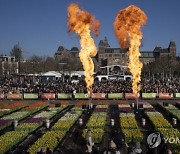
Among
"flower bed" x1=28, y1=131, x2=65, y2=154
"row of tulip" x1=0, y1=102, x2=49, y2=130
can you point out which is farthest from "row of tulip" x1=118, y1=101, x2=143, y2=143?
"row of tulip" x1=0, y1=102, x2=49, y2=130

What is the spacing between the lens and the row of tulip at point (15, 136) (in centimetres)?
2295

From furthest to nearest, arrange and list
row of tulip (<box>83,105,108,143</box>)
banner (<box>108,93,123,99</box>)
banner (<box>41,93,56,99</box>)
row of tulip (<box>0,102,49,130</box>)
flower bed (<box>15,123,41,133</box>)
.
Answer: banner (<box>41,93,56,99</box>)
banner (<box>108,93,123,99</box>)
row of tulip (<box>0,102,49,130</box>)
flower bed (<box>15,123,41,133</box>)
row of tulip (<box>83,105,108,143</box>)

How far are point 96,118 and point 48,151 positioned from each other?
1576 cm

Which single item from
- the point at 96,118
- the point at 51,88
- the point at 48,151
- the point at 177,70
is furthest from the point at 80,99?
the point at 177,70

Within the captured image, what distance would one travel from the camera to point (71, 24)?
134 ft

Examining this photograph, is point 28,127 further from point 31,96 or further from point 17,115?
point 31,96

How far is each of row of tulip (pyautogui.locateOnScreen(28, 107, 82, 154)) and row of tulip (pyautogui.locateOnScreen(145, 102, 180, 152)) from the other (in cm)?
748

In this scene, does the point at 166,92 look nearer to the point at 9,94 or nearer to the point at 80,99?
the point at 80,99

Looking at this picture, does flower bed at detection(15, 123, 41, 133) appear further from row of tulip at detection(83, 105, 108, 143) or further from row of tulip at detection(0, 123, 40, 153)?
row of tulip at detection(83, 105, 108, 143)

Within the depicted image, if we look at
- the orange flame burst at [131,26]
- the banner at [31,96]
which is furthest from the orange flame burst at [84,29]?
the banner at [31,96]

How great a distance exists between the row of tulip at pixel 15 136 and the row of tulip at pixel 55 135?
165 cm

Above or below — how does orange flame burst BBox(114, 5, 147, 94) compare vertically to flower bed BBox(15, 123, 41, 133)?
above

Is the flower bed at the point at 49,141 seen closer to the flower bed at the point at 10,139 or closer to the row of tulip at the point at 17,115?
the flower bed at the point at 10,139

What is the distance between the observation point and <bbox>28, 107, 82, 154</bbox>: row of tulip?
22562 mm
